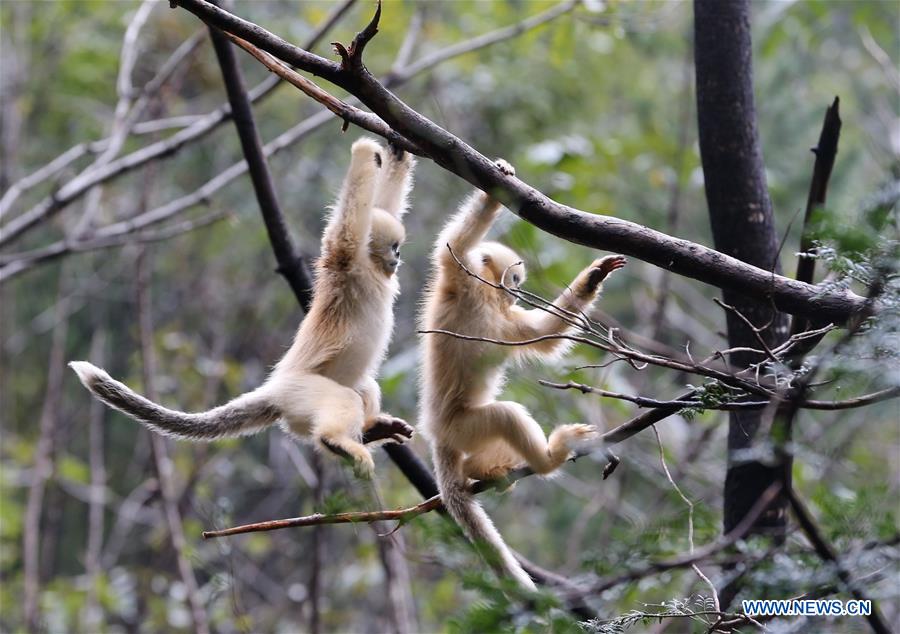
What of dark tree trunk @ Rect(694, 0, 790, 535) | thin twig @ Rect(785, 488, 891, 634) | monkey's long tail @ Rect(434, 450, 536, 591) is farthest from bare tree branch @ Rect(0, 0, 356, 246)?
thin twig @ Rect(785, 488, 891, 634)

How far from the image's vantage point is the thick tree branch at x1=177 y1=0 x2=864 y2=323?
224 centimetres

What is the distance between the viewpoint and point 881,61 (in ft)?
13.9

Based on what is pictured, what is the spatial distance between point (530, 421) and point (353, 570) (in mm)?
4826

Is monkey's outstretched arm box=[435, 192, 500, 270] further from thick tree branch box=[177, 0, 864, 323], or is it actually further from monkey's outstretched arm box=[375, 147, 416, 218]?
thick tree branch box=[177, 0, 864, 323]

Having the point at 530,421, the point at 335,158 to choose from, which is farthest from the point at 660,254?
the point at 335,158

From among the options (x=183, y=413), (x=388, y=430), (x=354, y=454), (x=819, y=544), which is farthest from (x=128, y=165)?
(x=819, y=544)

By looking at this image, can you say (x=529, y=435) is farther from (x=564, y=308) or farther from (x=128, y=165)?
(x=128, y=165)

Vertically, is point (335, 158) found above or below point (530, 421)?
above

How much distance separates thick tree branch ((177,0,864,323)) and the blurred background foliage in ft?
8.84

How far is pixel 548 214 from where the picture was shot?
233cm

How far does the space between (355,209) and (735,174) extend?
62.3 inches

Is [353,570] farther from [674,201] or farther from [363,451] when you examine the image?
[363,451]

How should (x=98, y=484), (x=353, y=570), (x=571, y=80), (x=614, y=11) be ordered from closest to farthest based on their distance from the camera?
(x=614, y=11)
(x=98, y=484)
(x=353, y=570)
(x=571, y=80)

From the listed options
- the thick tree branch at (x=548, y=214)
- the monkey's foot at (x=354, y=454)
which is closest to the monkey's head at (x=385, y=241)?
the monkey's foot at (x=354, y=454)
